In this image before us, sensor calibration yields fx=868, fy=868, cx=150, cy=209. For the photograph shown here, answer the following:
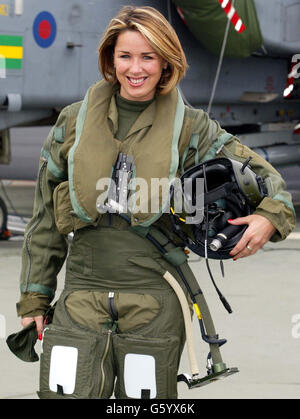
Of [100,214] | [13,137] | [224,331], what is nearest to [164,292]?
[100,214]

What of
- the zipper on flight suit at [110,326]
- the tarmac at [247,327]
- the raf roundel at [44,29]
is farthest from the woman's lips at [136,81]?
the raf roundel at [44,29]

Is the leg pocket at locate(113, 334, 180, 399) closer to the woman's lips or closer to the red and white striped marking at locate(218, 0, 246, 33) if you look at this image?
the woman's lips

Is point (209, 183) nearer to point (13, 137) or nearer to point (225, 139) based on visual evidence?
point (225, 139)

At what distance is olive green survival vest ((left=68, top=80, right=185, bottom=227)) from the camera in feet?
8.51

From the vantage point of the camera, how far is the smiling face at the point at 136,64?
259cm

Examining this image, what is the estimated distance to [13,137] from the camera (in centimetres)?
2378

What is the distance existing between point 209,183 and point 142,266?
35 centimetres

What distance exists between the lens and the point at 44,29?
863cm

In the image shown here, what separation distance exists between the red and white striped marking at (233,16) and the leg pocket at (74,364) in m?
7.08

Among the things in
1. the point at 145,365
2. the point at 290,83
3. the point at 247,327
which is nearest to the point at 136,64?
the point at 145,365

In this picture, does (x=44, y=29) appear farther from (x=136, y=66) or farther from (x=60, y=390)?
(x=60, y=390)

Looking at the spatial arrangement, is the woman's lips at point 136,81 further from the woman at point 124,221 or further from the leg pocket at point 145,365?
the leg pocket at point 145,365

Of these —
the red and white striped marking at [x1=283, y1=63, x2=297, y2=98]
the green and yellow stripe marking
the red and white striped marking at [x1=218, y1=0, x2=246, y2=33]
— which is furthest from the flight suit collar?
the red and white striped marking at [x1=283, y1=63, x2=297, y2=98]

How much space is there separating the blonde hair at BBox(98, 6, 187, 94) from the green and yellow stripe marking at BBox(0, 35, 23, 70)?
19.3 feet
